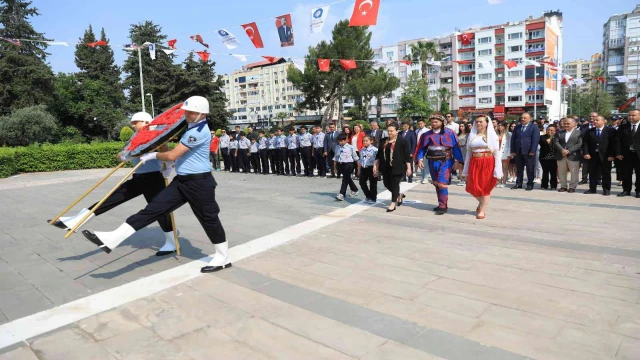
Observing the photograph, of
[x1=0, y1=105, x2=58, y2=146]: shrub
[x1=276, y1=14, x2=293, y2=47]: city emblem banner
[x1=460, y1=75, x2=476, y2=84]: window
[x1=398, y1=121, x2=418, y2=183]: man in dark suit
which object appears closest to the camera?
[x1=398, y1=121, x2=418, y2=183]: man in dark suit

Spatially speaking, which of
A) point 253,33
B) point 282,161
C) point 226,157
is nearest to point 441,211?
point 282,161

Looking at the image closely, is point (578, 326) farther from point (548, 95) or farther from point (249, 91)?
point (249, 91)

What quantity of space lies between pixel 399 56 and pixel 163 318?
7734 centimetres

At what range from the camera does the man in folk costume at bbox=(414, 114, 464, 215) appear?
25.3 feet

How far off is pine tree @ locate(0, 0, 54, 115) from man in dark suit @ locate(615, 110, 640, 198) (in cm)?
4202

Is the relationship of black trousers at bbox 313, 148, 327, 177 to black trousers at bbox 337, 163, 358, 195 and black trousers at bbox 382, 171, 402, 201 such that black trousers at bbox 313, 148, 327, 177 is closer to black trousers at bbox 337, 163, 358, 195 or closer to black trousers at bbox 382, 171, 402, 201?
black trousers at bbox 337, 163, 358, 195

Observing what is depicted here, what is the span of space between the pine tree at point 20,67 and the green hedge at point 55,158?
73.1 ft

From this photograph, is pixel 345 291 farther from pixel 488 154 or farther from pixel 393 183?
pixel 393 183

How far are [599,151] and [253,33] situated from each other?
10.3 meters

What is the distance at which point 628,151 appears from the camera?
29.4 ft

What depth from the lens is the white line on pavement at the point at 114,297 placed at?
3.51 metres

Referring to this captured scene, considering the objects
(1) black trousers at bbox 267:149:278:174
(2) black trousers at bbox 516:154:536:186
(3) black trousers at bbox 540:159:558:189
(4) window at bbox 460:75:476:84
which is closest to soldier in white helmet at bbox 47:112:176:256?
(2) black trousers at bbox 516:154:536:186

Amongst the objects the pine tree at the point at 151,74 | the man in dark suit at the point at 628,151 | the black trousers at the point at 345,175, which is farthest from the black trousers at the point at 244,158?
the pine tree at the point at 151,74

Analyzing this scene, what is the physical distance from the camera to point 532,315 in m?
3.50
